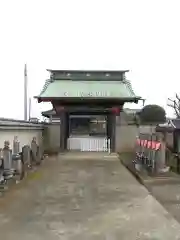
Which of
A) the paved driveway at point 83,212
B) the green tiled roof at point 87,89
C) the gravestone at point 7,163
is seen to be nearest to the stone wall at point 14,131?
the gravestone at point 7,163

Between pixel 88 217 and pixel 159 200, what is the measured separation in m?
2.46

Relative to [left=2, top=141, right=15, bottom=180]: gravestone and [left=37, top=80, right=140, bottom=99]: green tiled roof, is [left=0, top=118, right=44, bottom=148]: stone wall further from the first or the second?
[left=37, top=80, right=140, bottom=99]: green tiled roof

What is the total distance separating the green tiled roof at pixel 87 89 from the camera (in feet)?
99.6

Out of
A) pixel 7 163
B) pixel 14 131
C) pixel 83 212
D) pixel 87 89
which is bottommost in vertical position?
pixel 83 212

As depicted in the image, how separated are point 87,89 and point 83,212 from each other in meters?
23.1

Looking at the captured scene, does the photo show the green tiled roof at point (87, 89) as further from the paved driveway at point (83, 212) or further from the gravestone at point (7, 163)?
the gravestone at point (7, 163)

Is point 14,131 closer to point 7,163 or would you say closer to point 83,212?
point 7,163

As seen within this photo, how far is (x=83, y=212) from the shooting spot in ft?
28.9

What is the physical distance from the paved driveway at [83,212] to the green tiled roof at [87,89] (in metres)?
Answer: 16.9


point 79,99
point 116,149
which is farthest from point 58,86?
point 116,149

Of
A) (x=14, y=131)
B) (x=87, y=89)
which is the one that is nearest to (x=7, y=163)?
(x=14, y=131)

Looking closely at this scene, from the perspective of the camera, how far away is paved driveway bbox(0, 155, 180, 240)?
→ 7.09 m

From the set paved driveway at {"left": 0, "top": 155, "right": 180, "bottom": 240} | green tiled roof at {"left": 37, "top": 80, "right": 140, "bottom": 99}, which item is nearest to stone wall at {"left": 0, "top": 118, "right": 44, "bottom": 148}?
paved driveway at {"left": 0, "top": 155, "right": 180, "bottom": 240}

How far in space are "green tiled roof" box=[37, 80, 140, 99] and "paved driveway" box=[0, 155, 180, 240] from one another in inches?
665
